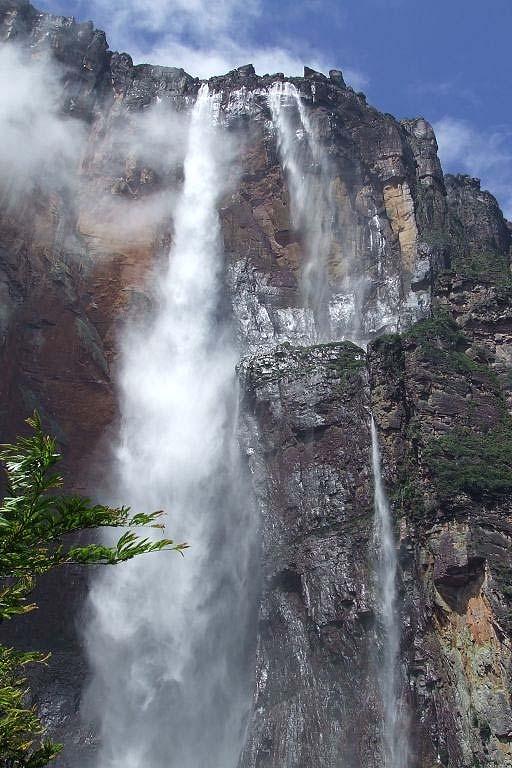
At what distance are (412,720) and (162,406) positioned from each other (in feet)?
56.4

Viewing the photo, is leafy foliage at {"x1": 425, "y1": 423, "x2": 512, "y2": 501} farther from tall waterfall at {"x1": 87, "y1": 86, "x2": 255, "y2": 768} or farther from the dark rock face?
tall waterfall at {"x1": 87, "y1": 86, "x2": 255, "y2": 768}

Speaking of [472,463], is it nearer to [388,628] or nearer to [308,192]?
[388,628]

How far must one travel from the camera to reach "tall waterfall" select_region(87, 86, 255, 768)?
76.4ft

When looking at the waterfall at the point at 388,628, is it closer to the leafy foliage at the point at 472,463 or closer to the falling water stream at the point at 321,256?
the falling water stream at the point at 321,256

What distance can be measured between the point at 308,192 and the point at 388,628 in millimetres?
23797

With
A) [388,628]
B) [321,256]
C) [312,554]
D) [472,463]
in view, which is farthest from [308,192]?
[388,628]

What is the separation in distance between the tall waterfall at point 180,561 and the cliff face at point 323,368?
1.11 metres

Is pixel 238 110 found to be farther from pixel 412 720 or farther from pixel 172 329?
pixel 412 720

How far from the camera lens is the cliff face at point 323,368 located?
20.0 meters

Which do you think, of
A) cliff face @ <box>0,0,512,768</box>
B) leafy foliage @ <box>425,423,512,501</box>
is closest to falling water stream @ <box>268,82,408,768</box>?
cliff face @ <box>0,0,512,768</box>

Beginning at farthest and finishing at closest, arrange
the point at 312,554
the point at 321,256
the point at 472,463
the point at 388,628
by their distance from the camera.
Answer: the point at 321,256, the point at 312,554, the point at 472,463, the point at 388,628

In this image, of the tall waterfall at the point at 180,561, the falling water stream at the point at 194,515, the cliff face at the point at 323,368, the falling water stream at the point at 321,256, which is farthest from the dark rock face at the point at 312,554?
the tall waterfall at the point at 180,561

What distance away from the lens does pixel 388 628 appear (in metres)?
20.9

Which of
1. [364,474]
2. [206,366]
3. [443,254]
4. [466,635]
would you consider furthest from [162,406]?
[466,635]
